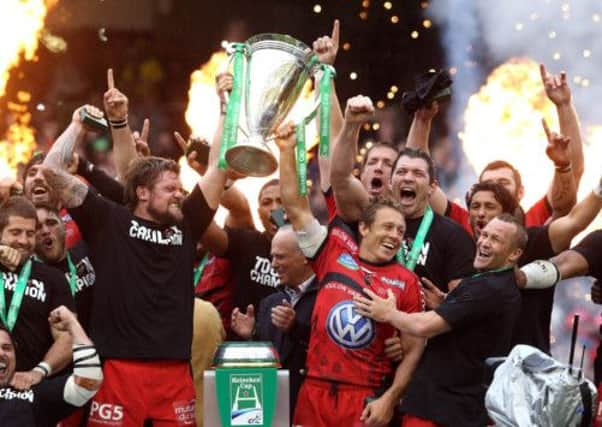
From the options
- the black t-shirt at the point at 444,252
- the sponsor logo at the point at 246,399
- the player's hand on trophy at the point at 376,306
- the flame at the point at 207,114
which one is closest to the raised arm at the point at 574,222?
the black t-shirt at the point at 444,252

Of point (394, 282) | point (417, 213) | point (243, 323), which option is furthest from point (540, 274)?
point (243, 323)

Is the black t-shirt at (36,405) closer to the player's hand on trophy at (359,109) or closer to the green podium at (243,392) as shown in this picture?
the green podium at (243,392)

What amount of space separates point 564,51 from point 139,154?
5.32 meters

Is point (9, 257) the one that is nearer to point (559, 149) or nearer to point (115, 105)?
point (115, 105)

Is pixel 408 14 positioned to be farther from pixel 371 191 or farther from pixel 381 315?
pixel 381 315

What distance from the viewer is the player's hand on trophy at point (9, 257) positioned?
17.7ft

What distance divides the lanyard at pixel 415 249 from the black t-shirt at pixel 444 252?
A: 23 mm

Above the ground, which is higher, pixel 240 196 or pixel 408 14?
pixel 408 14

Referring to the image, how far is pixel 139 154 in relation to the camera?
682 centimetres

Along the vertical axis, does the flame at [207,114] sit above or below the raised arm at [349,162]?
above

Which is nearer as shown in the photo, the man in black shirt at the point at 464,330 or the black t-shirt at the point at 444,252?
the man in black shirt at the point at 464,330

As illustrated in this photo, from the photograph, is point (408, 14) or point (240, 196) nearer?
point (240, 196)

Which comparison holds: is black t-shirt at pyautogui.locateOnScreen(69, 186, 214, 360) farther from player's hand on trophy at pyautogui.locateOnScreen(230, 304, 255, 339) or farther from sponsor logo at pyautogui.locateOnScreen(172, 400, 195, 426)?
player's hand on trophy at pyautogui.locateOnScreen(230, 304, 255, 339)

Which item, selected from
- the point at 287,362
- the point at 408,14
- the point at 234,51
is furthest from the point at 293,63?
the point at 408,14
